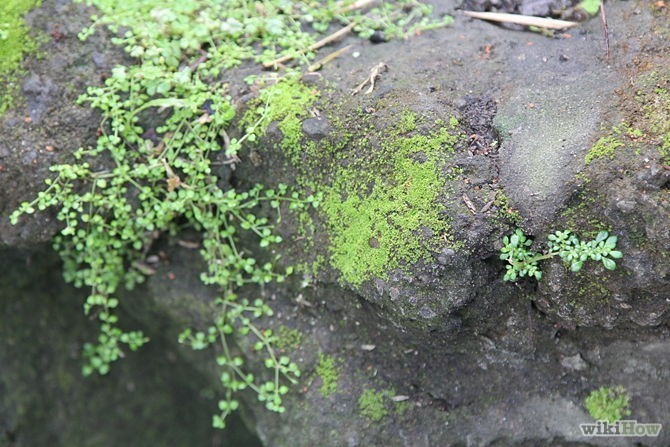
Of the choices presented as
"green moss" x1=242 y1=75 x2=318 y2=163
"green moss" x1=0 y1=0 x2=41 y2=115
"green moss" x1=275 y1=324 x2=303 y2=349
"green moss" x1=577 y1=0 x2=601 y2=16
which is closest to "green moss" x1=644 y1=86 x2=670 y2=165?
"green moss" x1=577 y1=0 x2=601 y2=16

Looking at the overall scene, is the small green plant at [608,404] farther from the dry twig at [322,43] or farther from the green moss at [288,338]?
→ the dry twig at [322,43]

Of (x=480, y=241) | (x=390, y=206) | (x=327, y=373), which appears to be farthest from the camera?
(x=327, y=373)

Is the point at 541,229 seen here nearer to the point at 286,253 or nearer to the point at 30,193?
the point at 286,253

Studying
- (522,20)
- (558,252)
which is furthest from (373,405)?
(522,20)

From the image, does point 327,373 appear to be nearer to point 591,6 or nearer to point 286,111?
point 286,111

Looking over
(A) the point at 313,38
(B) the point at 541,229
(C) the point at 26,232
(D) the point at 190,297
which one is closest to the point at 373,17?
(A) the point at 313,38

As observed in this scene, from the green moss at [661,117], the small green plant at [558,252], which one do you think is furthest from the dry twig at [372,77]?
the green moss at [661,117]
